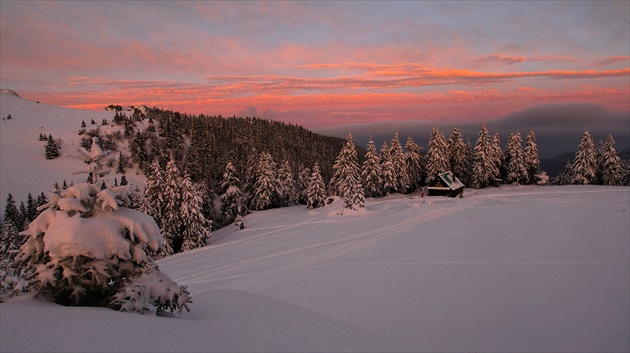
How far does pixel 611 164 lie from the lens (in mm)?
53125

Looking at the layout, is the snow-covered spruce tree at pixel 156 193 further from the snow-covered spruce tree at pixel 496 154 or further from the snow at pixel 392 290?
the snow-covered spruce tree at pixel 496 154

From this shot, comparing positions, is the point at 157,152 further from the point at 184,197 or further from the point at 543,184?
the point at 543,184

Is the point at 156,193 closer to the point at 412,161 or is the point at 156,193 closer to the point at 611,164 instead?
the point at 412,161

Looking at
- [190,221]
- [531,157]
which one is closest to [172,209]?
[190,221]

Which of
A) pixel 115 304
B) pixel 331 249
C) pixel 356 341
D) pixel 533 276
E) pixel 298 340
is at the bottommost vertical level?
pixel 331 249

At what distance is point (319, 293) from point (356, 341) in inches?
266

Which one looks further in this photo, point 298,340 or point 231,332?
point 298,340

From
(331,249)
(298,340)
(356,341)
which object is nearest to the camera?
(298,340)

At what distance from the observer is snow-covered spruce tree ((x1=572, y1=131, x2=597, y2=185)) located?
53156 millimetres

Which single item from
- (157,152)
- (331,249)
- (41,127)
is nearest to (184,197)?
(331,249)

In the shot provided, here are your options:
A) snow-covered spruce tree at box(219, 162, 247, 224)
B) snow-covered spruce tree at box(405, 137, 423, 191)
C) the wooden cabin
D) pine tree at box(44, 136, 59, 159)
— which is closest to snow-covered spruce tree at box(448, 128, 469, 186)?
snow-covered spruce tree at box(405, 137, 423, 191)

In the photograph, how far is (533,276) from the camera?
51.0ft

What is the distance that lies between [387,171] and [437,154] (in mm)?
10486

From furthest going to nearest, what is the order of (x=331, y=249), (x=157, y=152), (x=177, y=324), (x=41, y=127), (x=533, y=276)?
(x=41, y=127) < (x=157, y=152) < (x=331, y=249) < (x=533, y=276) < (x=177, y=324)
